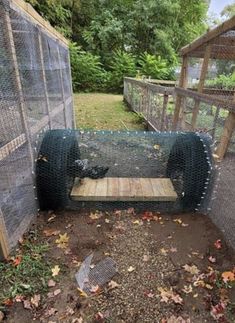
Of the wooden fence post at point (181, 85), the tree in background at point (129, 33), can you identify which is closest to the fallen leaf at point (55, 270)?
the wooden fence post at point (181, 85)

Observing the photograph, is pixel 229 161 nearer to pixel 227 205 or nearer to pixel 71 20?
pixel 227 205

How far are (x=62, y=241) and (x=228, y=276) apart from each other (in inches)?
68.6

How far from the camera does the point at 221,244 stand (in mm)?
2678

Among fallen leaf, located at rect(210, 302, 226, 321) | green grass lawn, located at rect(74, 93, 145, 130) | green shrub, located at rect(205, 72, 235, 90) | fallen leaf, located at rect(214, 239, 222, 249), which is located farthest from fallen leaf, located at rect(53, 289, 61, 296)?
green grass lawn, located at rect(74, 93, 145, 130)

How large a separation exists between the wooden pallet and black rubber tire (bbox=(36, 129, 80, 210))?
209 millimetres

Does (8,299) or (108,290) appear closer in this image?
(8,299)

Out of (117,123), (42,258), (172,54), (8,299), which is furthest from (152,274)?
(172,54)

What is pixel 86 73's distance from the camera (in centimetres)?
1597

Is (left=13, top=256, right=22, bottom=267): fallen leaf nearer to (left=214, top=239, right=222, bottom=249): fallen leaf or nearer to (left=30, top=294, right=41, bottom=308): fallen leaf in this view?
(left=30, top=294, right=41, bottom=308): fallen leaf

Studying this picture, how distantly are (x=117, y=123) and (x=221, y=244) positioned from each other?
19.2ft

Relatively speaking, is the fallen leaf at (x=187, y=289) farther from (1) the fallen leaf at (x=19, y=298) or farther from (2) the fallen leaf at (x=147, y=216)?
(1) the fallen leaf at (x=19, y=298)

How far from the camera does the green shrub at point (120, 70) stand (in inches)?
649

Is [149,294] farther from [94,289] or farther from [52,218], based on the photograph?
[52,218]

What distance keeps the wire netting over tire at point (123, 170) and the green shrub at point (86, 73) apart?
13430mm
